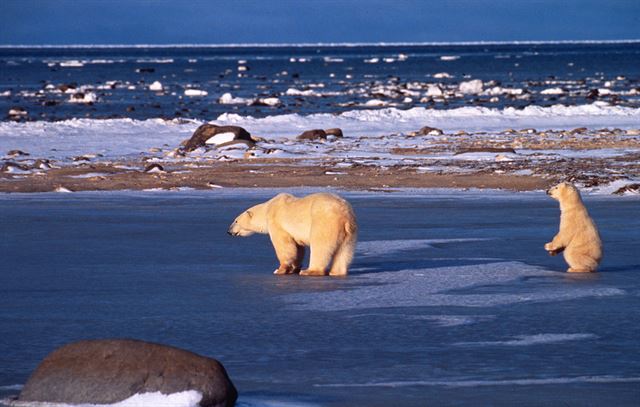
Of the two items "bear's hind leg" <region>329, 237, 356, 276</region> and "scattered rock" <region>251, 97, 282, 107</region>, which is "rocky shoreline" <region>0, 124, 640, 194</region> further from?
"scattered rock" <region>251, 97, 282, 107</region>

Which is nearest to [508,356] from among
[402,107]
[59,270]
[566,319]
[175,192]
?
[566,319]

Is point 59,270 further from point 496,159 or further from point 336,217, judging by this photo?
point 496,159

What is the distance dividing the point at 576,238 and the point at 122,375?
15.6 feet

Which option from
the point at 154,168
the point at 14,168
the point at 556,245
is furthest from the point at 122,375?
the point at 14,168

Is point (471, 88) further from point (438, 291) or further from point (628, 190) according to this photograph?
point (438, 291)

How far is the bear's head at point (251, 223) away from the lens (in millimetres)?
9469

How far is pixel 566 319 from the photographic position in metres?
7.43

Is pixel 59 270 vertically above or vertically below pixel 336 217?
below

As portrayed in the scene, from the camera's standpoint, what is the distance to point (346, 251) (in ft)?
29.4

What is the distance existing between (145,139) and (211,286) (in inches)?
721

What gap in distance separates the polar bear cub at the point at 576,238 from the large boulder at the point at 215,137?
14646mm

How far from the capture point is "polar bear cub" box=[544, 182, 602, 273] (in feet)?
29.9

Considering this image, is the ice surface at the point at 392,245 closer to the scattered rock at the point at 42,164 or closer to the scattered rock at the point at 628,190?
the scattered rock at the point at 628,190

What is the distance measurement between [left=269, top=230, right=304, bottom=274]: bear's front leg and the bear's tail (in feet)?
1.00
